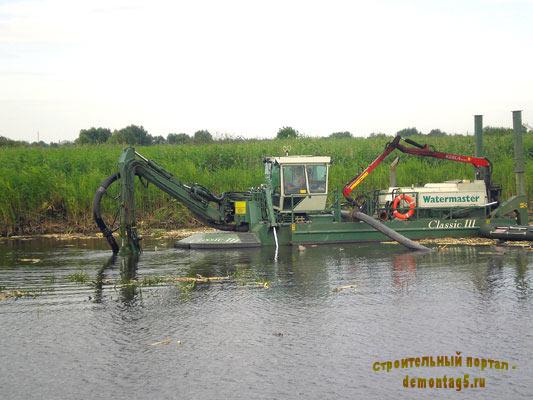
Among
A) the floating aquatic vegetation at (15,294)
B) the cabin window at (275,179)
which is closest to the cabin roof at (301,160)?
the cabin window at (275,179)

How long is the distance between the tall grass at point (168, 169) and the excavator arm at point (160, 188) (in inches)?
226

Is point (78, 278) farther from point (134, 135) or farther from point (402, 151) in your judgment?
point (134, 135)

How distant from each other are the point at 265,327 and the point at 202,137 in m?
38.3

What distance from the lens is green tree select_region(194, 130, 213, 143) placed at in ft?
154

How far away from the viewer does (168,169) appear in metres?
32.7

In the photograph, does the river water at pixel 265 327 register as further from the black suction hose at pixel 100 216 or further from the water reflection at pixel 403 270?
the black suction hose at pixel 100 216

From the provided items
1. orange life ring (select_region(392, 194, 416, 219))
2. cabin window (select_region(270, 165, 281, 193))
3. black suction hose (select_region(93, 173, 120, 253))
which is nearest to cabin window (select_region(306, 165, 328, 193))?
cabin window (select_region(270, 165, 281, 193))

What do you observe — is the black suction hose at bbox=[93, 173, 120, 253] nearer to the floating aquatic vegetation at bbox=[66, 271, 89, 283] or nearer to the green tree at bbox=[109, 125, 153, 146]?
the floating aquatic vegetation at bbox=[66, 271, 89, 283]

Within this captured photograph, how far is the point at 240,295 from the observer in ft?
52.9

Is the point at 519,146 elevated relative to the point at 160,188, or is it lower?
elevated

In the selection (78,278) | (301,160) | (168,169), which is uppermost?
(168,169)

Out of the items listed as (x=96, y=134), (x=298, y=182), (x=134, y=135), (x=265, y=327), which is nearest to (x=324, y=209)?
(x=298, y=182)

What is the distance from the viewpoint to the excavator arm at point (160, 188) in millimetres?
22031

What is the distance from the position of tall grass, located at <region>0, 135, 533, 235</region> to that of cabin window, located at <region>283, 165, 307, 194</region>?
701 centimetres
